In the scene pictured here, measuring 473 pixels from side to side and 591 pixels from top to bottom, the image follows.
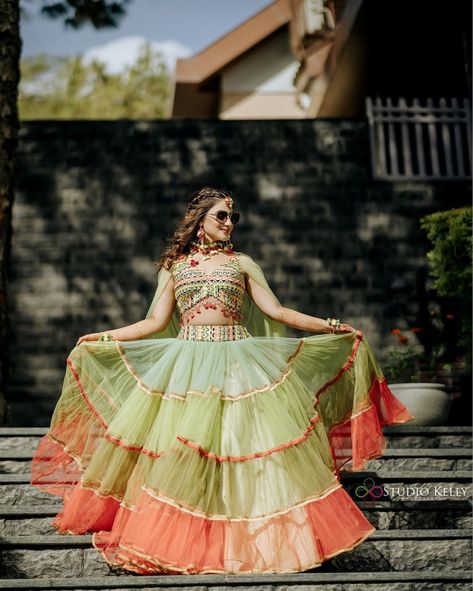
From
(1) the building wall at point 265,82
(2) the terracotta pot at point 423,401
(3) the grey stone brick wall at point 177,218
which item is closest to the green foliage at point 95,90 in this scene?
(1) the building wall at point 265,82

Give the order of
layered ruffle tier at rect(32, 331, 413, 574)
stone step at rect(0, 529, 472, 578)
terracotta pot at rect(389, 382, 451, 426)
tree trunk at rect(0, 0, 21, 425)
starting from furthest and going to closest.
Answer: tree trunk at rect(0, 0, 21, 425) → terracotta pot at rect(389, 382, 451, 426) → stone step at rect(0, 529, 472, 578) → layered ruffle tier at rect(32, 331, 413, 574)

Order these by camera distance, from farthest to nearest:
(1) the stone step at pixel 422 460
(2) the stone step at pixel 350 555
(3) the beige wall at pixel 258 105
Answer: (3) the beige wall at pixel 258 105 → (1) the stone step at pixel 422 460 → (2) the stone step at pixel 350 555

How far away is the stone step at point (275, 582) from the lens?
350cm

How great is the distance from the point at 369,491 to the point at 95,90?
2096cm

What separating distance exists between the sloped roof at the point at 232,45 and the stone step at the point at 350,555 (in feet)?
35.4

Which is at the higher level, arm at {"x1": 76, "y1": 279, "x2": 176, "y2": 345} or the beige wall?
the beige wall

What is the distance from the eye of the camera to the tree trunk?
683cm

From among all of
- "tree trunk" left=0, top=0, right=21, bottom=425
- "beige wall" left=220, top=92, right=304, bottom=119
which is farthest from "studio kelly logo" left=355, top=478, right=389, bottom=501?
"beige wall" left=220, top=92, right=304, bottom=119

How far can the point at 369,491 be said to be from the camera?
4.79 m

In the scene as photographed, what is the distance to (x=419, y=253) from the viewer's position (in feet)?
31.4

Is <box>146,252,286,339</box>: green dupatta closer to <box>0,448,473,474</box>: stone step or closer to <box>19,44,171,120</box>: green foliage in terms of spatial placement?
<box>0,448,473,474</box>: stone step

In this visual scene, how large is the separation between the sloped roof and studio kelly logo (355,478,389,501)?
10239mm

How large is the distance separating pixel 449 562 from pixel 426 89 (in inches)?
370

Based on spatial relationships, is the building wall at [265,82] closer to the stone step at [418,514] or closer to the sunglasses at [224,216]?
the sunglasses at [224,216]
